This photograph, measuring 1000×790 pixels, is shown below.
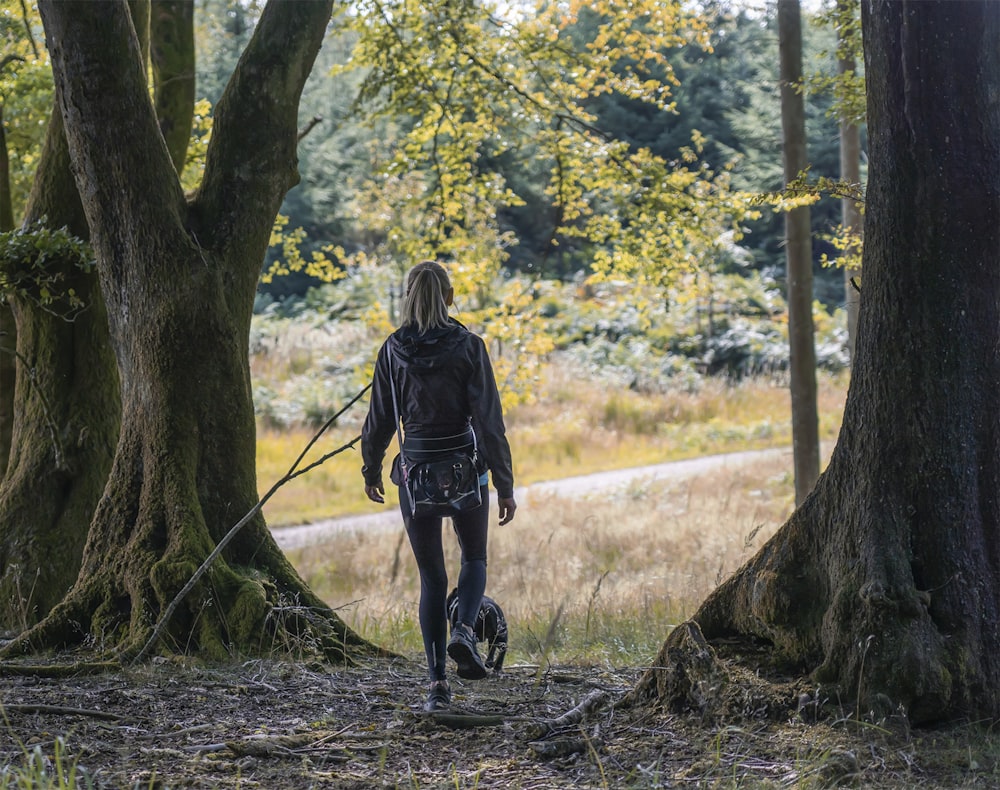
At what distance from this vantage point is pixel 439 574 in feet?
16.0

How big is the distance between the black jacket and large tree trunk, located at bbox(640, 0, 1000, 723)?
128 cm

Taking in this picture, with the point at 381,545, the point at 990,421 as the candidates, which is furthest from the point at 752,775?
the point at 381,545

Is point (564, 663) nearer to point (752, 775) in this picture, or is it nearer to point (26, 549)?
point (752, 775)

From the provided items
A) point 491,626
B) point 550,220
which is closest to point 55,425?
point 491,626

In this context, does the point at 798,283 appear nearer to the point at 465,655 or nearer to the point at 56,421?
the point at 465,655

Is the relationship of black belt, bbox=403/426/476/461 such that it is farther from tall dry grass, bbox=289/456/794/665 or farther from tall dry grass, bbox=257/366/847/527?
tall dry grass, bbox=257/366/847/527

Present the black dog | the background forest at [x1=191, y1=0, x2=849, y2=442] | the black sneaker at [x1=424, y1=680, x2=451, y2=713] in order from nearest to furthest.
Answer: the black sneaker at [x1=424, y1=680, x2=451, y2=713]
the black dog
the background forest at [x1=191, y1=0, x2=849, y2=442]

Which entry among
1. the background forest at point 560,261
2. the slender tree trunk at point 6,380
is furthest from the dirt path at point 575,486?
the slender tree trunk at point 6,380

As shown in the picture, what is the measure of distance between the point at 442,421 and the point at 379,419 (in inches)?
14.6

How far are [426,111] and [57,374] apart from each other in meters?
5.22

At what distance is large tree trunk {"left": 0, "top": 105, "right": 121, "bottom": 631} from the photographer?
24.5 ft

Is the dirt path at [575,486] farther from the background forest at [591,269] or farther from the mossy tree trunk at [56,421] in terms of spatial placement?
the mossy tree trunk at [56,421]

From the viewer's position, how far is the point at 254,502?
6.55 meters

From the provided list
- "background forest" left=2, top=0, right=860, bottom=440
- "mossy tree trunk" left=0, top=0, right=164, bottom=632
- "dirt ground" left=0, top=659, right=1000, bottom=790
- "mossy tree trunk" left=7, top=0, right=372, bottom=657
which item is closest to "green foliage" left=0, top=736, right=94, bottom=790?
"dirt ground" left=0, top=659, right=1000, bottom=790
